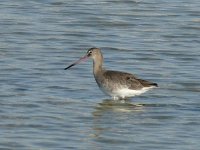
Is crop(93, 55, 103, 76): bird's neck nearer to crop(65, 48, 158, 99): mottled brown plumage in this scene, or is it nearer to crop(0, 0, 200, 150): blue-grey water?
crop(65, 48, 158, 99): mottled brown plumage

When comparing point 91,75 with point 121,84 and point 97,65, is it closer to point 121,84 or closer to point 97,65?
point 97,65

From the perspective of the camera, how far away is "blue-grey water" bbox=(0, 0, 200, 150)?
12.8m

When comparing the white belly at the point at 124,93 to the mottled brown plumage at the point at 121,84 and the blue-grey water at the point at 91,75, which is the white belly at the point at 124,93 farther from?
the blue-grey water at the point at 91,75

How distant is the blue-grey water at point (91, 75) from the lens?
1276 centimetres

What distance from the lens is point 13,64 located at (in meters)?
17.2

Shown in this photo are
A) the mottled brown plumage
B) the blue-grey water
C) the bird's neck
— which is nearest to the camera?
the blue-grey water

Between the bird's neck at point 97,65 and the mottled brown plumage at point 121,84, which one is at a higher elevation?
the bird's neck at point 97,65

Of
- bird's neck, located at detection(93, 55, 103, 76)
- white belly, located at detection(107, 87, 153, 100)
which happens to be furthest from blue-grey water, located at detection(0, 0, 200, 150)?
bird's neck, located at detection(93, 55, 103, 76)

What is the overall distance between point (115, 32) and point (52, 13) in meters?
2.21

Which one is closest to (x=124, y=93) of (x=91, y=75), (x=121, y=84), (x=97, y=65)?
(x=121, y=84)

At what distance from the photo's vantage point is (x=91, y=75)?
55.0 feet

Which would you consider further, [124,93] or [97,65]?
[97,65]

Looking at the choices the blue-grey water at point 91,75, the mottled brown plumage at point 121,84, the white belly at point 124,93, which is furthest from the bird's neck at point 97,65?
the white belly at point 124,93

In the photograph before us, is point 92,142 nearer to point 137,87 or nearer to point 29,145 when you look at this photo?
point 29,145
